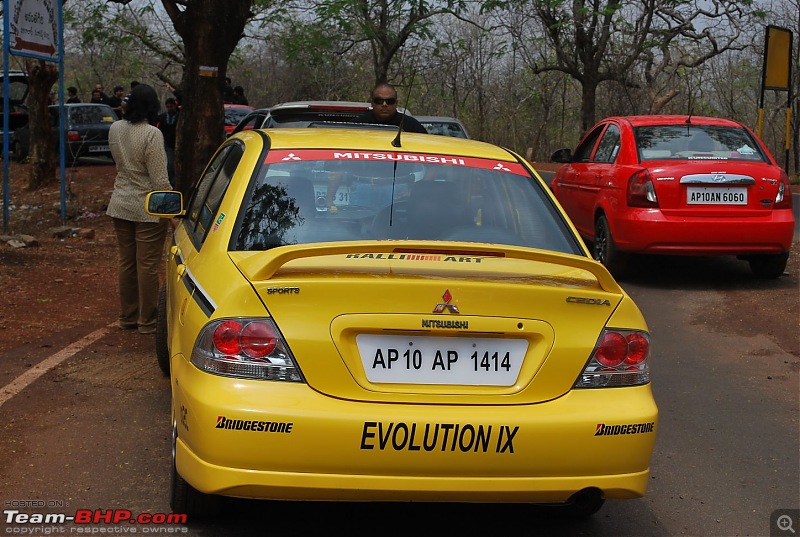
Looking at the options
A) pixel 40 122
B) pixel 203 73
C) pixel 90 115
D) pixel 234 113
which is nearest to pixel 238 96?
pixel 90 115

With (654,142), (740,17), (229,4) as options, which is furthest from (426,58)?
(654,142)

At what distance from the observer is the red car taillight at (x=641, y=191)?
10.1 metres

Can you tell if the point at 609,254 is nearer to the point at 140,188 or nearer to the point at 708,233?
the point at 708,233

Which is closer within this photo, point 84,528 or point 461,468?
point 461,468

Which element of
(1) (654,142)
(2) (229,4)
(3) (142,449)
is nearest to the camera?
(3) (142,449)

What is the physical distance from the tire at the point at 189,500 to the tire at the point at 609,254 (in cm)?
702

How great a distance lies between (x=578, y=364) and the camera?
3789 mm

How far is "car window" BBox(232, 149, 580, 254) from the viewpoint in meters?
4.41

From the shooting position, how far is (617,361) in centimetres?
387

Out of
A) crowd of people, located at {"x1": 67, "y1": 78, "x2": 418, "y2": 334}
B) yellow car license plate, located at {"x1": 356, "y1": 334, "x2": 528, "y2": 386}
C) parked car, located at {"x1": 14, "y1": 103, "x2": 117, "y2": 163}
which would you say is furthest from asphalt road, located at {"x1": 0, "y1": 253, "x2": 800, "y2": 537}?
parked car, located at {"x1": 14, "y1": 103, "x2": 117, "y2": 163}

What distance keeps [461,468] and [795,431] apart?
10.3 ft

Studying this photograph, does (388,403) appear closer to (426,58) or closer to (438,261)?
(438,261)

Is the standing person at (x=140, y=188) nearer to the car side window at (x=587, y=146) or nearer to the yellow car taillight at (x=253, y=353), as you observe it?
the yellow car taillight at (x=253, y=353)

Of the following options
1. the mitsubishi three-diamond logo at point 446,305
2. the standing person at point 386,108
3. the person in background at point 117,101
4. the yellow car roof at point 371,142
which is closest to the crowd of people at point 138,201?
the standing person at point 386,108
